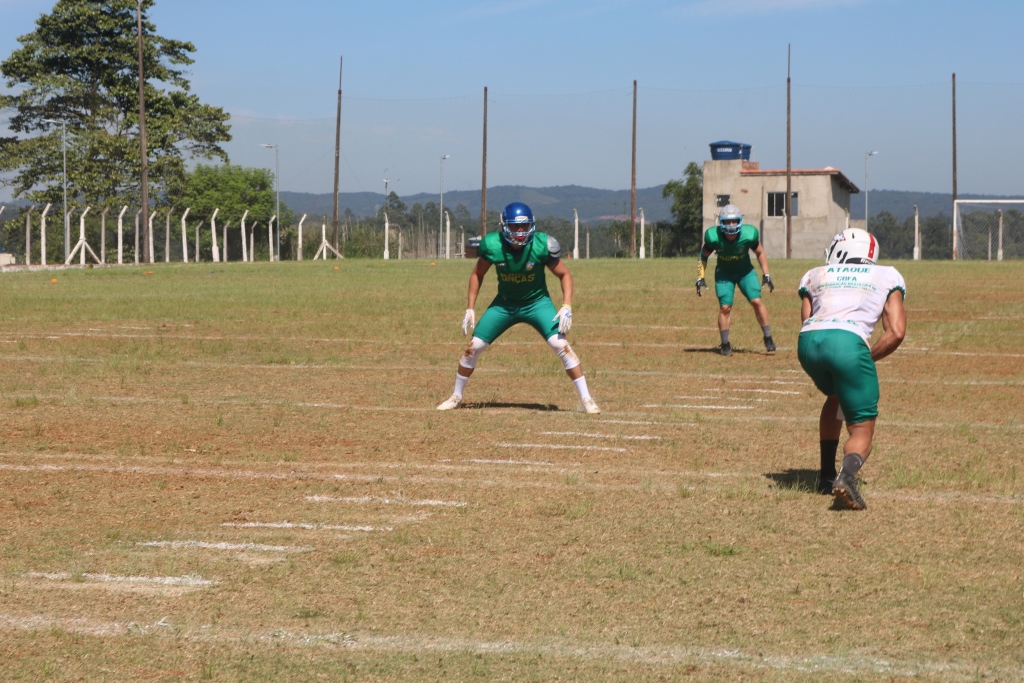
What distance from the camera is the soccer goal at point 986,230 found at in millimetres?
52750

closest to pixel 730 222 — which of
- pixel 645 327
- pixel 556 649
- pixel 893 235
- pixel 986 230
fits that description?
pixel 645 327

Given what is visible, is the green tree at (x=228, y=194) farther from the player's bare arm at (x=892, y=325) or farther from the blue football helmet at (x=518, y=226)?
the player's bare arm at (x=892, y=325)

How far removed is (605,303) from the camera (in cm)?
2619

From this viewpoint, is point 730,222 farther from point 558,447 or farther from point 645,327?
point 558,447

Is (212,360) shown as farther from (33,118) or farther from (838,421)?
(33,118)

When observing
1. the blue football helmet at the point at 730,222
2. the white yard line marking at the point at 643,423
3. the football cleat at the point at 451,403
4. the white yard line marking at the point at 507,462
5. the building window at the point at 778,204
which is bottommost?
the white yard line marking at the point at 507,462

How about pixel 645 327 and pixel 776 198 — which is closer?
pixel 645 327

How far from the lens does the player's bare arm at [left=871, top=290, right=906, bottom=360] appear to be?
770cm

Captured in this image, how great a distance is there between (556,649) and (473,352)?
272 inches

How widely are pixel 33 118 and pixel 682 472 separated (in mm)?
60238

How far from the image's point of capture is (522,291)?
11.7 m

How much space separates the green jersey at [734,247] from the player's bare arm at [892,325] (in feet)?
30.8

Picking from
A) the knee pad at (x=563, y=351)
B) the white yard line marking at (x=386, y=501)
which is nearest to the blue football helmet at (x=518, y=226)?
the knee pad at (x=563, y=351)

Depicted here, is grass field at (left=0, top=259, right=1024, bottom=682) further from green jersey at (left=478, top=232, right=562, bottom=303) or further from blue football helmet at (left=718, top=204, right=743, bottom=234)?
blue football helmet at (left=718, top=204, right=743, bottom=234)
